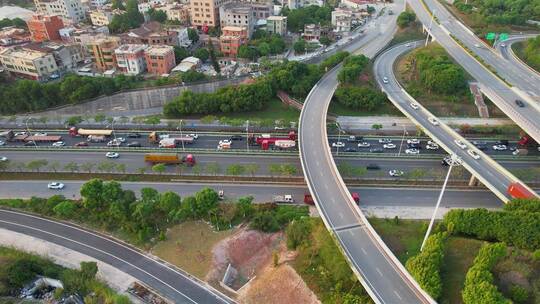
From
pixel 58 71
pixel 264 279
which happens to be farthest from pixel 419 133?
pixel 58 71

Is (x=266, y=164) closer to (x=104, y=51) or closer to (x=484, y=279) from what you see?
(x=484, y=279)

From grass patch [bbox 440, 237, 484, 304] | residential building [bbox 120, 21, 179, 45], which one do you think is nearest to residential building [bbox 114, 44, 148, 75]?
A: residential building [bbox 120, 21, 179, 45]

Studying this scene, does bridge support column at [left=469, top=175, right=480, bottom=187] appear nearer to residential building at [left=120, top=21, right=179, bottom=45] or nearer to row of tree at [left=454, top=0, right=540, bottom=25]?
row of tree at [left=454, top=0, right=540, bottom=25]

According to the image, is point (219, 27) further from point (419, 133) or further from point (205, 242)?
point (205, 242)

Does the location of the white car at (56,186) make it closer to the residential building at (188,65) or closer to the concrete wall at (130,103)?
the concrete wall at (130,103)

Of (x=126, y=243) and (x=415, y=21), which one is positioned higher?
(x=415, y=21)

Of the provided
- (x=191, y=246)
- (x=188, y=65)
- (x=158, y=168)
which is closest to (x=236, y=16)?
(x=188, y=65)
